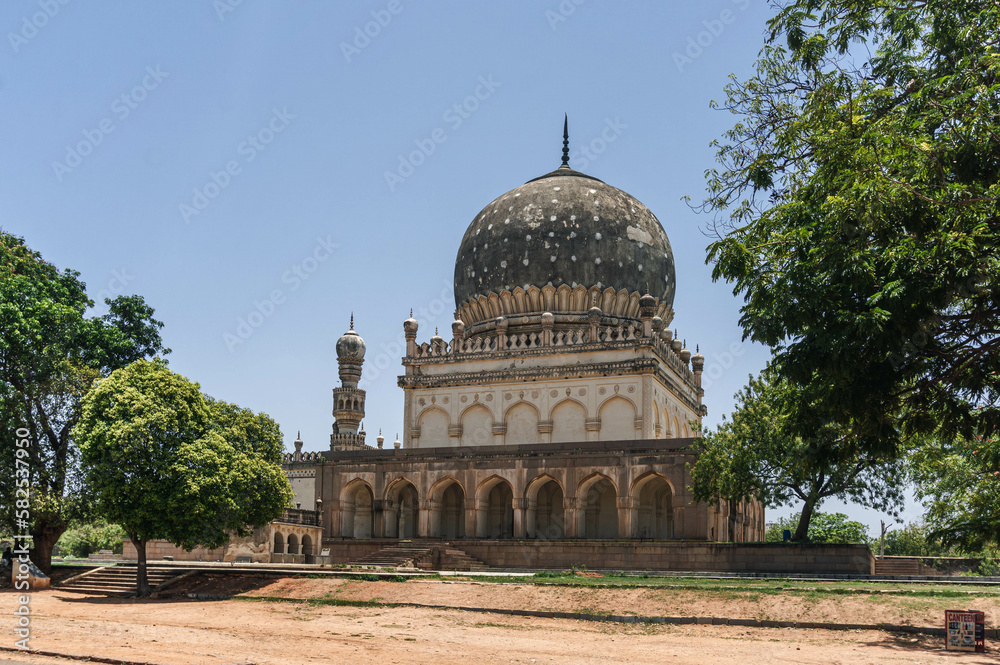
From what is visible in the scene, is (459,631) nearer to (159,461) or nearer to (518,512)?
(159,461)

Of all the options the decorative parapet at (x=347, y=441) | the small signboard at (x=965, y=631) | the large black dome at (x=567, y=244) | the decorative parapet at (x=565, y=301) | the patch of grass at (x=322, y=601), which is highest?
the large black dome at (x=567, y=244)

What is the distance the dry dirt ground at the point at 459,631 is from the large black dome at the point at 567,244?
17.0 m

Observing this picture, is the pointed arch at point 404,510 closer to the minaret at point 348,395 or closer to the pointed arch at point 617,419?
the pointed arch at point 617,419

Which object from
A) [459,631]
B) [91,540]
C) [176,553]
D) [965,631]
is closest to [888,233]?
[965,631]

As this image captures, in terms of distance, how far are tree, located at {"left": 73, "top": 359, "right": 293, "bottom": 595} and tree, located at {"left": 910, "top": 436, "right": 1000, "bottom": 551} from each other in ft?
52.5

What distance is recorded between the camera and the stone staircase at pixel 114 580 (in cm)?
2428

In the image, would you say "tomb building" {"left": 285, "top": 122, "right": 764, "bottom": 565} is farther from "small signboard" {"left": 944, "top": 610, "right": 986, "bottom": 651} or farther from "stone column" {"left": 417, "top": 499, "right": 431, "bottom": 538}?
"small signboard" {"left": 944, "top": 610, "right": 986, "bottom": 651}

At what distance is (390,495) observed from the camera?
32875mm

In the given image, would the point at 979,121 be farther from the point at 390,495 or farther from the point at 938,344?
the point at 390,495

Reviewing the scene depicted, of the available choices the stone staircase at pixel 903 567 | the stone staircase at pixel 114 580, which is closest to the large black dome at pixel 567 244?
the stone staircase at pixel 903 567

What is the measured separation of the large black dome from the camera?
3616 centimetres

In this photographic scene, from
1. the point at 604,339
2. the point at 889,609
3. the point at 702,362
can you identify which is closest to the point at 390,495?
the point at 604,339

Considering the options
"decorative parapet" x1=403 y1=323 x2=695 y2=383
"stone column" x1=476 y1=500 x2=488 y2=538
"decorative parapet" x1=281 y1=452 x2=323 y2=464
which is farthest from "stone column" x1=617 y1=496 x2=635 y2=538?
"decorative parapet" x1=281 y1=452 x2=323 y2=464

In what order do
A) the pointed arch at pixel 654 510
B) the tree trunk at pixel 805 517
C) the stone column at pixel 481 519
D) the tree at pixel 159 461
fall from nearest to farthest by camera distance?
the tree at pixel 159 461 → the tree trunk at pixel 805 517 → the stone column at pixel 481 519 → the pointed arch at pixel 654 510
